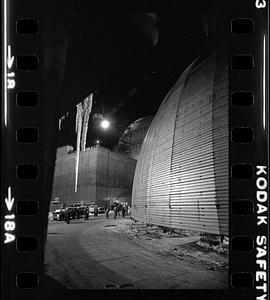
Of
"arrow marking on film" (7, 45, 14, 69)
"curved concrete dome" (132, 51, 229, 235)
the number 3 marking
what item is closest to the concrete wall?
"curved concrete dome" (132, 51, 229, 235)

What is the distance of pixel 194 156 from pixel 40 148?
881cm

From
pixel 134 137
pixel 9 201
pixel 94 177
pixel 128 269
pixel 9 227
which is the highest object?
pixel 134 137

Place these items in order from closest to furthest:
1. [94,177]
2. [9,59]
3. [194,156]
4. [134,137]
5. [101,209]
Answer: [9,59], [194,156], [101,209], [94,177], [134,137]

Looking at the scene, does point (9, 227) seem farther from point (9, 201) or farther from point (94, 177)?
point (94, 177)

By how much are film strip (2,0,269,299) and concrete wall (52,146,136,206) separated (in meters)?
41.5

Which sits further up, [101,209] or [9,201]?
[9,201]

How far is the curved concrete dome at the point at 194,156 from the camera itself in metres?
10.2

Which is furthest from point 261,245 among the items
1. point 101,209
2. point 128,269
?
point 101,209

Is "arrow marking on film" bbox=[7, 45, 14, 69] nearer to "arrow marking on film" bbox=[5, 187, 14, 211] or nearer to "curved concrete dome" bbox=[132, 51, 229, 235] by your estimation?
"arrow marking on film" bbox=[5, 187, 14, 211]

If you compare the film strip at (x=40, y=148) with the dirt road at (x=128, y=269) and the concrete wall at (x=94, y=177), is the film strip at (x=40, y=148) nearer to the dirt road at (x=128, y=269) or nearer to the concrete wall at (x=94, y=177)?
the dirt road at (x=128, y=269)

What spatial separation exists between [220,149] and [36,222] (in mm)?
8173

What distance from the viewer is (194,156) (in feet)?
38.3

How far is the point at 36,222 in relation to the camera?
12.8 feet

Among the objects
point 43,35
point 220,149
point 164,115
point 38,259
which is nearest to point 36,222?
point 38,259
